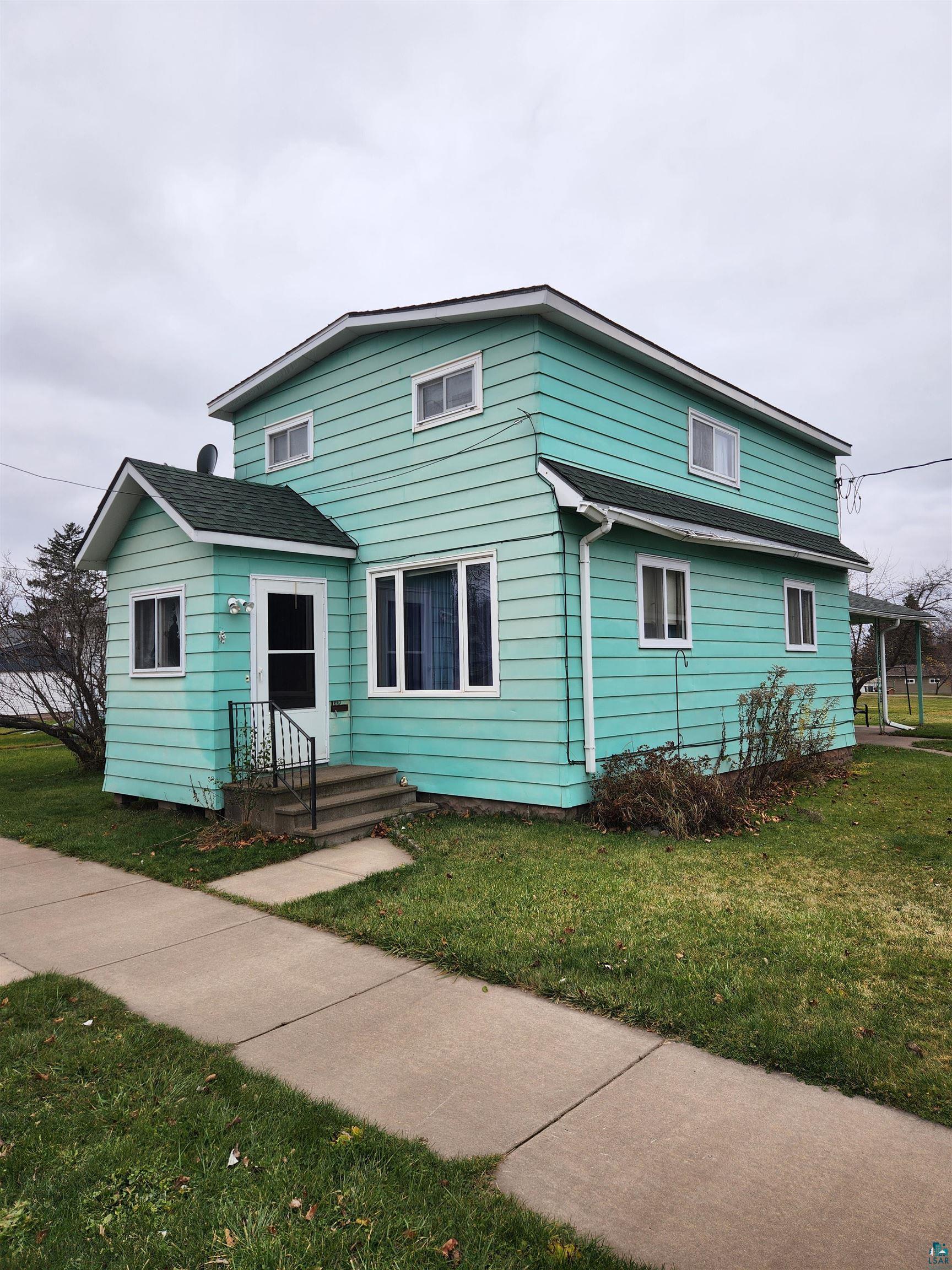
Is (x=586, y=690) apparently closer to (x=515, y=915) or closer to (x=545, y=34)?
(x=515, y=915)

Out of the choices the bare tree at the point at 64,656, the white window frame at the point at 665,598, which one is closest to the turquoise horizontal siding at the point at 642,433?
the white window frame at the point at 665,598

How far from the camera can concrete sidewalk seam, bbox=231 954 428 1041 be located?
12.6ft

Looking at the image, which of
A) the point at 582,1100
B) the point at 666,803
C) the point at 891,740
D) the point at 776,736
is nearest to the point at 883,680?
the point at 891,740

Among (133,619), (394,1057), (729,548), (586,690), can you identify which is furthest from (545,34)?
(394,1057)

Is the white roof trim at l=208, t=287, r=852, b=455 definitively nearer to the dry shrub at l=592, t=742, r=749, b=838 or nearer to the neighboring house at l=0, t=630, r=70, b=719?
the dry shrub at l=592, t=742, r=749, b=838

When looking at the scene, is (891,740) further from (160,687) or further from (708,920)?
(160,687)

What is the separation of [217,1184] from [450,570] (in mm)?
7281

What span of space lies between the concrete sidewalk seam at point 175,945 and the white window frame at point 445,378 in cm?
600

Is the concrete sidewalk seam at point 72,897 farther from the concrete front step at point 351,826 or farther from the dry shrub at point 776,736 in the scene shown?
the dry shrub at point 776,736

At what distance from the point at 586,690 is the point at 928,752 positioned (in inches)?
407

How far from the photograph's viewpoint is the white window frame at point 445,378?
9.06 metres

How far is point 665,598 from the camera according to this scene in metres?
9.91

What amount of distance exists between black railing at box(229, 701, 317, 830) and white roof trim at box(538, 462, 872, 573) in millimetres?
3817

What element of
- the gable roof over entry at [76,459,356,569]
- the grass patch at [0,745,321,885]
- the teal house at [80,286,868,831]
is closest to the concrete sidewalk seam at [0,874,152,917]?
the grass patch at [0,745,321,885]
